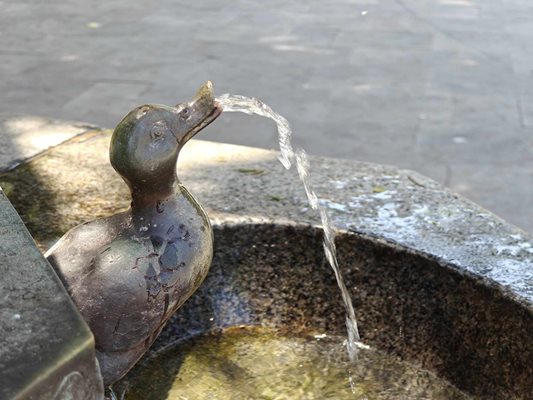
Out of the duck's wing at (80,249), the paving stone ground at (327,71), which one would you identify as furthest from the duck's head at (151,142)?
the paving stone ground at (327,71)

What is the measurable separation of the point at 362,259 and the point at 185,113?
93 centimetres

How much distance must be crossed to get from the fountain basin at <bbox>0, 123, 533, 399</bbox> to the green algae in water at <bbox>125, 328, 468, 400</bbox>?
0.05 m

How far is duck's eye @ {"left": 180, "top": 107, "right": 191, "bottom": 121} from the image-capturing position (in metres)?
1.71

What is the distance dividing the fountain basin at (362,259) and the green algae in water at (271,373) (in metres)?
0.05

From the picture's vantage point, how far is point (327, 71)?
616 centimetres

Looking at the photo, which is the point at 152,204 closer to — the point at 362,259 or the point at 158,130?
the point at 158,130

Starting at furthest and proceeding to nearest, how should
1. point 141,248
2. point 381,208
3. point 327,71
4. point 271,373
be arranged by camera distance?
1. point 327,71
2. point 381,208
3. point 271,373
4. point 141,248

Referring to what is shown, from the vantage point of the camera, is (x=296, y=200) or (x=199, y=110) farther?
(x=296, y=200)

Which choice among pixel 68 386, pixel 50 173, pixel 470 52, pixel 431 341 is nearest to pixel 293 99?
pixel 470 52

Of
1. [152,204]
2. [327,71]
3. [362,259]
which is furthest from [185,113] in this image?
[327,71]

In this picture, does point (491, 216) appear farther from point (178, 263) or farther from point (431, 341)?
point (178, 263)

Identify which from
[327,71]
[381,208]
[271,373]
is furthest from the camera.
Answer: [327,71]

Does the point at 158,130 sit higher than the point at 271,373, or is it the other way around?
the point at 158,130

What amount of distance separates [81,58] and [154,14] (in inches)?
54.7
